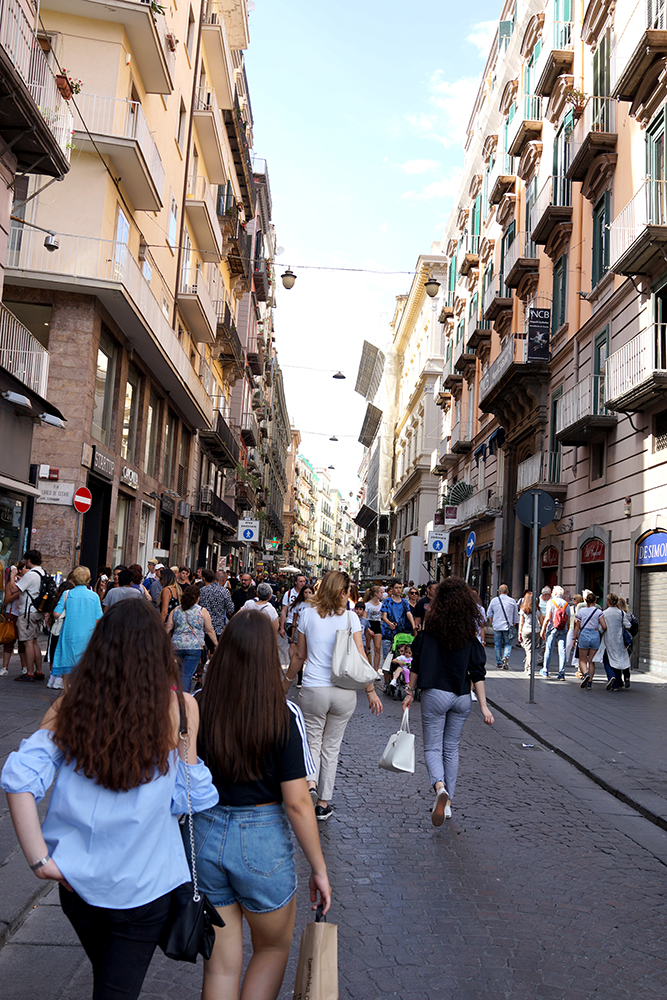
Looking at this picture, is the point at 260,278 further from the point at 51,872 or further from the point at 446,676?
the point at 51,872

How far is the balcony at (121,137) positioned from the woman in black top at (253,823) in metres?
17.7

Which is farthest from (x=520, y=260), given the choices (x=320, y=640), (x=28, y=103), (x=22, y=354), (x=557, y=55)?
(x=320, y=640)

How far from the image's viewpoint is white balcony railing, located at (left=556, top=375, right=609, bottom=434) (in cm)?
2042

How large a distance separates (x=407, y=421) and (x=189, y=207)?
114 feet

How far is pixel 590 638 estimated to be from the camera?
16188 mm

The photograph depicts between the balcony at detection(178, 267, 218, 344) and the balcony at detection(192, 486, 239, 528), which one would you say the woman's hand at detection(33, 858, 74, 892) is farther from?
the balcony at detection(192, 486, 239, 528)

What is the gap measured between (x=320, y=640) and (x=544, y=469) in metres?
20.0

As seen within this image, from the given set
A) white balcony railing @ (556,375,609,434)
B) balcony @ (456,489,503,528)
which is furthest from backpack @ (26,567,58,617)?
balcony @ (456,489,503,528)

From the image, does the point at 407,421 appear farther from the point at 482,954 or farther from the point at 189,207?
the point at 482,954

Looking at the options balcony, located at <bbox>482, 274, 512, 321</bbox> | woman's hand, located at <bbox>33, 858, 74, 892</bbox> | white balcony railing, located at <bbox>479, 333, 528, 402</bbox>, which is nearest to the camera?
woman's hand, located at <bbox>33, 858, 74, 892</bbox>

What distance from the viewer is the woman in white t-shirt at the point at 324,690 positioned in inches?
255

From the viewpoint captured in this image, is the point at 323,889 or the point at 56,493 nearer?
the point at 323,889

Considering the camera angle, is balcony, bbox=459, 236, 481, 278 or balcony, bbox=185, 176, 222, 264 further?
balcony, bbox=459, 236, 481, 278

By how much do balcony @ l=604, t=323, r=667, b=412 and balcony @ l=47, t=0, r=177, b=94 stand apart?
1237cm
